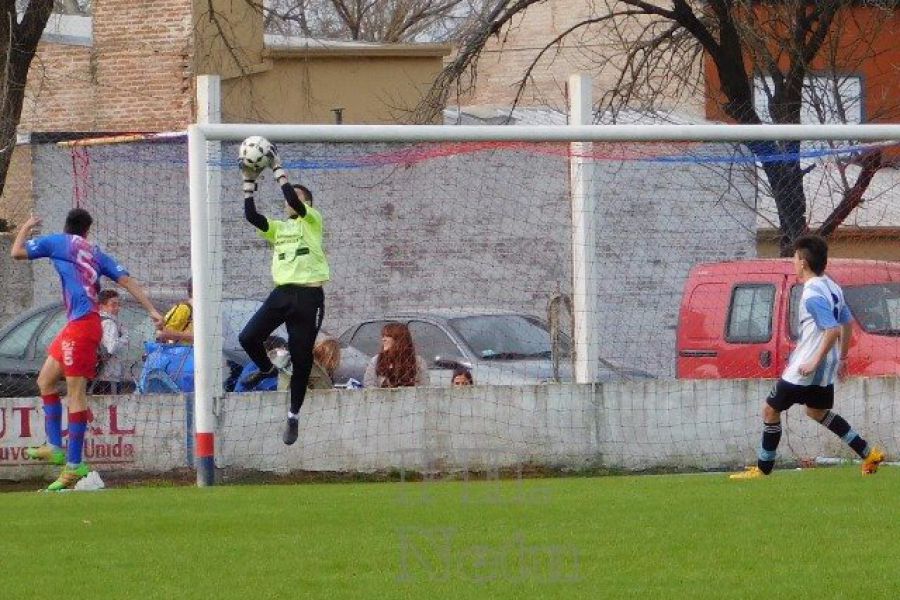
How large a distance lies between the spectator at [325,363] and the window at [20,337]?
2913mm

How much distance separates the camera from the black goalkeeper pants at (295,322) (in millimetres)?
12641

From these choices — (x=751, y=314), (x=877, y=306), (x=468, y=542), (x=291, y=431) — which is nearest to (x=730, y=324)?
(x=751, y=314)

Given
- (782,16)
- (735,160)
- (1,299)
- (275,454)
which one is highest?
(782,16)

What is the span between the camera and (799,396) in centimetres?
1218

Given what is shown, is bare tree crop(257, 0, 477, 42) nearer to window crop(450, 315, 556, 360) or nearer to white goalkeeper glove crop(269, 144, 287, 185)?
window crop(450, 315, 556, 360)

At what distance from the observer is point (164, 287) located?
52.7 ft

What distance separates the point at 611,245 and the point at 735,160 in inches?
55.5

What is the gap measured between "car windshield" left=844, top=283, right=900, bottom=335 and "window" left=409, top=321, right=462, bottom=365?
367 cm

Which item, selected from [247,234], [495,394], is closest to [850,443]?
[495,394]

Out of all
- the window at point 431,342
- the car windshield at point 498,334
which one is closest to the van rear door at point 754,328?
the car windshield at point 498,334

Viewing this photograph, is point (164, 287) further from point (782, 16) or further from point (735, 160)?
point (782, 16)

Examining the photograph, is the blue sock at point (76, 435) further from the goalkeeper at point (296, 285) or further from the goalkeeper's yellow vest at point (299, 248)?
the goalkeeper's yellow vest at point (299, 248)

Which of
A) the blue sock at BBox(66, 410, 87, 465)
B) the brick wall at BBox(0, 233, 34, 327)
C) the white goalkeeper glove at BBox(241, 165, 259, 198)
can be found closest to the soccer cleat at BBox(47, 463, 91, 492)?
the blue sock at BBox(66, 410, 87, 465)

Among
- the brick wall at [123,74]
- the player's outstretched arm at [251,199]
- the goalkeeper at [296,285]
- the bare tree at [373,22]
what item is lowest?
the goalkeeper at [296,285]
